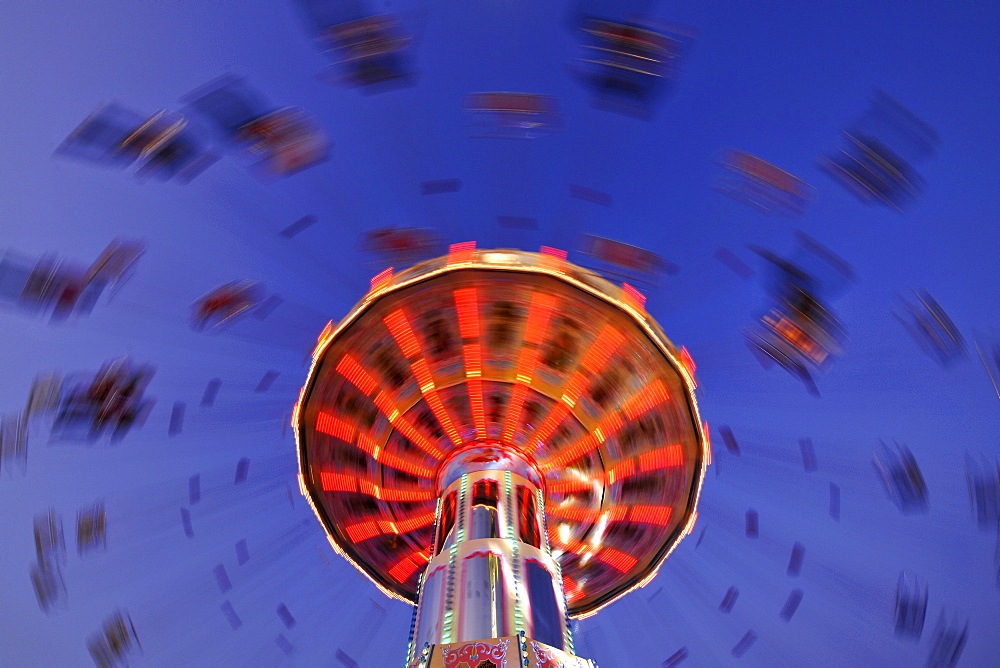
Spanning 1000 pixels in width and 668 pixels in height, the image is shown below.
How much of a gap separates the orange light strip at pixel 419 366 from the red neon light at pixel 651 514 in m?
2.56

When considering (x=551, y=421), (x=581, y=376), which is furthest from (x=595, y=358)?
(x=551, y=421)

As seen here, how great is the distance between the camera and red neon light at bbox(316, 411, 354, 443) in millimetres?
7840

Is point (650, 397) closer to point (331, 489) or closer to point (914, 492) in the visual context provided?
point (331, 489)

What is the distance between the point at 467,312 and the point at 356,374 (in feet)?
5.45

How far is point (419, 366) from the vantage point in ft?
26.2

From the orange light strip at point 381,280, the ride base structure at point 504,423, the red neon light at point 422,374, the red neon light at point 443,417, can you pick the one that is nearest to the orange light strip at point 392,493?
the ride base structure at point 504,423

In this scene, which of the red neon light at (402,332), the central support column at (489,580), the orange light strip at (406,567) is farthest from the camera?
the orange light strip at (406,567)

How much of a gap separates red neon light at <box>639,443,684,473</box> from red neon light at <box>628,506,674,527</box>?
1.88 ft

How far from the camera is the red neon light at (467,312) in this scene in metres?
7.54

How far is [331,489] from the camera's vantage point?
8.09 metres

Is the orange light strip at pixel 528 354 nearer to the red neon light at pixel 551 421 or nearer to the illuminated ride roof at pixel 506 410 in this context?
the illuminated ride roof at pixel 506 410

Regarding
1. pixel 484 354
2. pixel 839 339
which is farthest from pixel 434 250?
pixel 839 339

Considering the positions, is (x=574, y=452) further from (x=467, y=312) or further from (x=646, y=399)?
(x=467, y=312)

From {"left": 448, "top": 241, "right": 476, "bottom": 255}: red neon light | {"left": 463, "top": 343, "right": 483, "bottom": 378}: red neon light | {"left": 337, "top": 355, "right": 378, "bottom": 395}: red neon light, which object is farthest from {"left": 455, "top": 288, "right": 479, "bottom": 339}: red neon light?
{"left": 337, "top": 355, "right": 378, "bottom": 395}: red neon light
